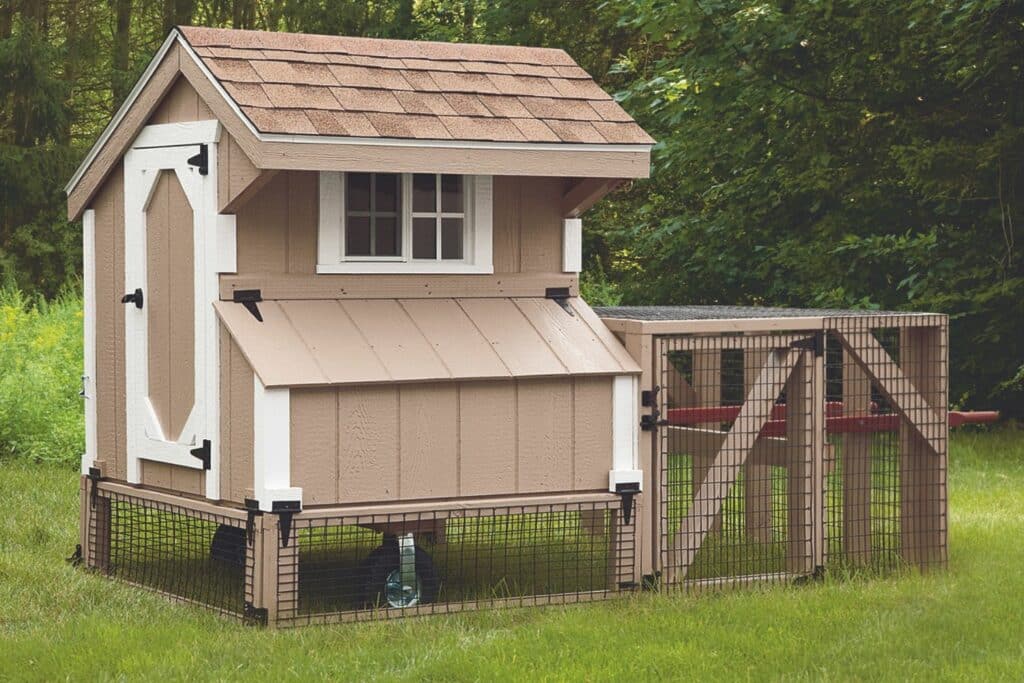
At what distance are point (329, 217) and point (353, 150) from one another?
1.63ft

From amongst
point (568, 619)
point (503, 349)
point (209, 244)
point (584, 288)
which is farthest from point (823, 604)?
point (584, 288)

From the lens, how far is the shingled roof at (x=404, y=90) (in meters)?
7.17

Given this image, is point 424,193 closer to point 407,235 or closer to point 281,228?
point 407,235

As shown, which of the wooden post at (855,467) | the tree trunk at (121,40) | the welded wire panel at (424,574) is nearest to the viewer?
the welded wire panel at (424,574)

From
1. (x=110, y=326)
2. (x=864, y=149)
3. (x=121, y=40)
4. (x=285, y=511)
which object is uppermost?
(x=121, y=40)

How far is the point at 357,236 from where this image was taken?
7.58 m

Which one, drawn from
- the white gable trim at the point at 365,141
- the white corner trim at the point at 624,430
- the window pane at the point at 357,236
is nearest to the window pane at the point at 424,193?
the window pane at the point at 357,236

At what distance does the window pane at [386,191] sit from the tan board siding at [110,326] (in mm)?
1424

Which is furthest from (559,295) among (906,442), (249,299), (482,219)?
(906,442)

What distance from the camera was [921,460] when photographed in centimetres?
858

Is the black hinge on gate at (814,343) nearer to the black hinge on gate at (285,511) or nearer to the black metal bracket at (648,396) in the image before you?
the black metal bracket at (648,396)

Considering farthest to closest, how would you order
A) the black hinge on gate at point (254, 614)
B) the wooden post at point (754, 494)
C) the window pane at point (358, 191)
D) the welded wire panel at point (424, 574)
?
the wooden post at point (754, 494) → the window pane at point (358, 191) → the welded wire panel at point (424, 574) → the black hinge on gate at point (254, 614)

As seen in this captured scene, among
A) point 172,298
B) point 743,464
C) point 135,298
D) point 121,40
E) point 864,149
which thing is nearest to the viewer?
point 172,298

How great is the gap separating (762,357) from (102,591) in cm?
353
